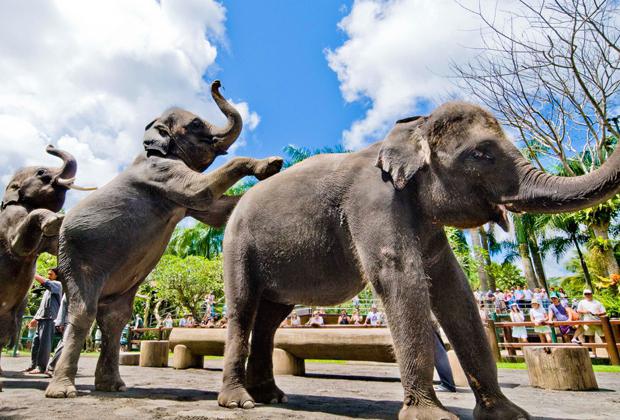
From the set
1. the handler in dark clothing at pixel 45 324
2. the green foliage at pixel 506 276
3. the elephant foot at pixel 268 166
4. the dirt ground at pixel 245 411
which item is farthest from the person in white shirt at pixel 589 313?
the green foliage at pixel 506 276

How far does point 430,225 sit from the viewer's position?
3.00m

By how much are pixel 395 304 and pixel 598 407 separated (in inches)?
94.9

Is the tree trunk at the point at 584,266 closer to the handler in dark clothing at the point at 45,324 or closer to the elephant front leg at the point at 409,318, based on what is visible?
the handler in dark clothing at the point at 45,324

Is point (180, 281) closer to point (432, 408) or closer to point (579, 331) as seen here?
point (579, 331)

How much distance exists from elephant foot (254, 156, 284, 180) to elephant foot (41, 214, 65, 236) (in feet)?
7.85

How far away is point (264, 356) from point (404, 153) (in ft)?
6.73

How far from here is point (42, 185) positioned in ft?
17.4

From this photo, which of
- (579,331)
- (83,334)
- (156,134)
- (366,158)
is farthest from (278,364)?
(579,331)

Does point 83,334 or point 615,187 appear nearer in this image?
point 615,187

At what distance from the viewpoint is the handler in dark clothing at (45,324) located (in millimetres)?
7145

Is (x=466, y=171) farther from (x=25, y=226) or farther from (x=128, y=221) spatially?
(x=25, y=226)

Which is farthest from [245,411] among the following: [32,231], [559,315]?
[559,315]

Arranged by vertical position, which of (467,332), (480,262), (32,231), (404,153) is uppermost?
(480,262)

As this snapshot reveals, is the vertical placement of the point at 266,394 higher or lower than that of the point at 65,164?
lower
